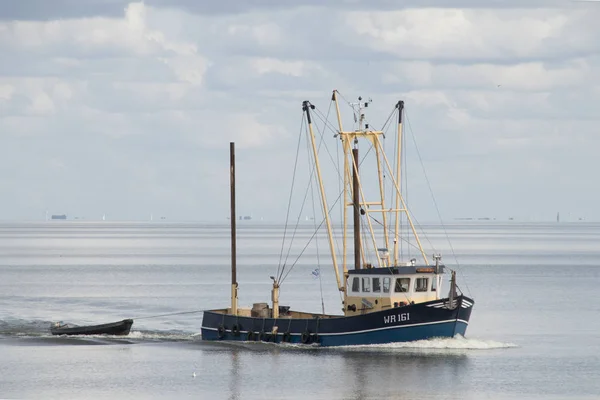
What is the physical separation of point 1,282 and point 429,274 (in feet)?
238

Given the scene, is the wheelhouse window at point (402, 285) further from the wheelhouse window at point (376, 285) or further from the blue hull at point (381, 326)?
the blue hull at point (381, 326)

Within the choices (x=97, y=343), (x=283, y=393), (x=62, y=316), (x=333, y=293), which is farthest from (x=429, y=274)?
(x=333, y=293)

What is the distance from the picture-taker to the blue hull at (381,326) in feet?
172

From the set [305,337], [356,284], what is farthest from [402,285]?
[305,337]

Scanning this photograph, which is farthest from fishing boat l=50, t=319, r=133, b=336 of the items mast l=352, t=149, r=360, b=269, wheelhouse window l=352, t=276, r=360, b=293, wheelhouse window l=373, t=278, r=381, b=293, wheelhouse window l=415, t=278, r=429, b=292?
wheelhouse window l=415, t=278, r=429, b=292

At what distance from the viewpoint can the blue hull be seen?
52.6 m

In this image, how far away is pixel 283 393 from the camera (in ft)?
149

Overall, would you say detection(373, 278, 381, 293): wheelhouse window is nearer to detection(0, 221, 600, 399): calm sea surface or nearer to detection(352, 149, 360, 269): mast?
detection(352, 149, 360, 269): mast

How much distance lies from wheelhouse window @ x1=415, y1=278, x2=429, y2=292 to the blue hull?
5.86 feet

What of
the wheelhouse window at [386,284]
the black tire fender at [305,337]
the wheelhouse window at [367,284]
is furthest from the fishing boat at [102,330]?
the wheelhouse window at [386,284]

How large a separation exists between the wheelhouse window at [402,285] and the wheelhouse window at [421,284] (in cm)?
45

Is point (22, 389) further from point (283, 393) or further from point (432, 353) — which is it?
point (432, 353)

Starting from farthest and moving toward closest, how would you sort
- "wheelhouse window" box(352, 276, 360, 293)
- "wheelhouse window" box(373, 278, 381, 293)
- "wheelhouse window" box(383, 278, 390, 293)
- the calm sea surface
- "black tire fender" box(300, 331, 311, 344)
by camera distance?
1. "black tire fender" box(300, 331, 311, 344)
2. "wheelhouse window" box(352, 276, 360, 293)
3. "wheelhouse window" box(373, 278, 381, 293)
4. "wheelhouse window" box(383, 278, 390, 293)
5. the calm sea surface

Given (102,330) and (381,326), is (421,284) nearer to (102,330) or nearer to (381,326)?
(381,326)
